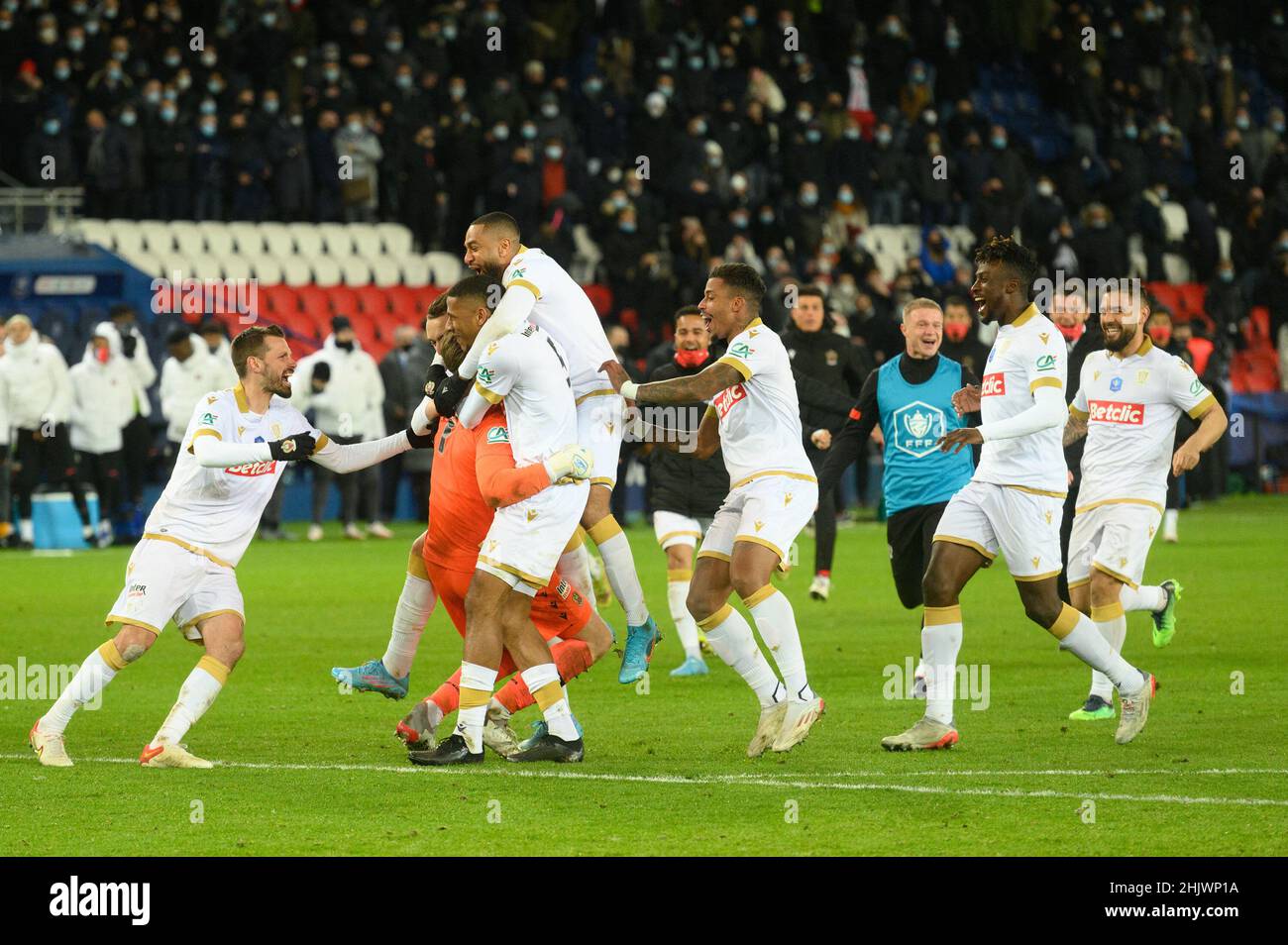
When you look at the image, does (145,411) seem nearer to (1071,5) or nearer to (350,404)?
(350,404)

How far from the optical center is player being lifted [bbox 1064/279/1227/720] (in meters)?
10.1

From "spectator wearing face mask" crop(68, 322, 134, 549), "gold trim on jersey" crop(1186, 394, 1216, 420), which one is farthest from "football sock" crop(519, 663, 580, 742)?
"spectator wearing face mask" crop(68, 322, 134, 549)

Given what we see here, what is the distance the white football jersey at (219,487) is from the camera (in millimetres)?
8617

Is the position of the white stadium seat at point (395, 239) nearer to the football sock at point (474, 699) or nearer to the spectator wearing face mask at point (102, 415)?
the spectator wearing face mask at point (102, 415)

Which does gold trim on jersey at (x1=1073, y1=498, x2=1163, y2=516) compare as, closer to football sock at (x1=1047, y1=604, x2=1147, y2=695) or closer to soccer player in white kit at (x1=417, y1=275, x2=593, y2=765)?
football sock at (x1=1047, y1=604, x2=1147, y2=695)

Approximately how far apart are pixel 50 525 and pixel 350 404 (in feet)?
11.4

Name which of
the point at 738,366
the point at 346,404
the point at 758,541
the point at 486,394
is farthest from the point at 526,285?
the point at 346,404

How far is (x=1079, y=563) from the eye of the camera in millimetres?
10391

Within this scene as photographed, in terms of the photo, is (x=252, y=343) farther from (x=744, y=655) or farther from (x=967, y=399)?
(x=967, y=399)

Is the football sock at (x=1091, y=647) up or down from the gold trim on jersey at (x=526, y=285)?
down

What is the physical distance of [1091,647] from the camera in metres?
8.84

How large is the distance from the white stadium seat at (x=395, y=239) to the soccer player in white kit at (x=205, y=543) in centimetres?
1851


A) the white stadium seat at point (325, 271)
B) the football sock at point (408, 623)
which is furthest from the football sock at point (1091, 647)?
the white stadium seat at point (325, 271)
